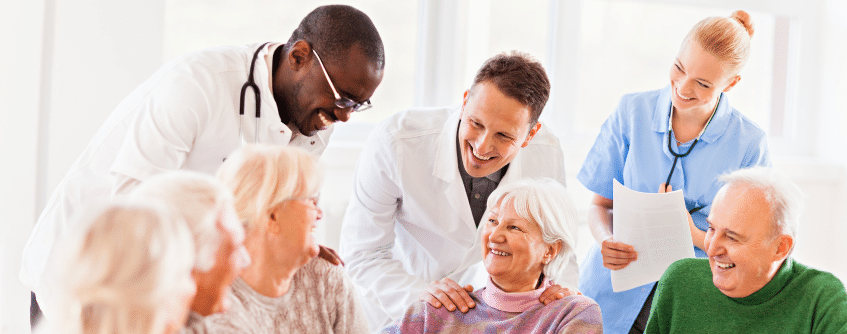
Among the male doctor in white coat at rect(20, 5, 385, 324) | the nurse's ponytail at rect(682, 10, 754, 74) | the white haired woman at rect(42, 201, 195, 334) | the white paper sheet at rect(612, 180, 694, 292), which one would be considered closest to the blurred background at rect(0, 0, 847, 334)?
the male doctor in white coat at rect(20, 5, 385, 324)

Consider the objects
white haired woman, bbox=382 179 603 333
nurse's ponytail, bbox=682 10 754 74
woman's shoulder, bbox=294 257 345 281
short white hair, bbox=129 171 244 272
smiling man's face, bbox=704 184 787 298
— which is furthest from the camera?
nurse's ponytail, bbox=682 10 754 74

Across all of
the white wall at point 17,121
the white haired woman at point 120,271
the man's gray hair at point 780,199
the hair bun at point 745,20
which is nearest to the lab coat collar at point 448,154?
the man's gray hair at point 780,199

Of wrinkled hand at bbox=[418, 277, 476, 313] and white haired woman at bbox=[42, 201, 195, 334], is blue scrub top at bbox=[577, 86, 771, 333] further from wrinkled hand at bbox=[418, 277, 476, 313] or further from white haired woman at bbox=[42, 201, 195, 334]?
white haired woman at bbox=[42, 201, 195, 334]

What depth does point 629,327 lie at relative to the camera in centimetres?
228

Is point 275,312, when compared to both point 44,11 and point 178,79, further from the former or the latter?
point 44,11

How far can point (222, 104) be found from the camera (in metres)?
1.79

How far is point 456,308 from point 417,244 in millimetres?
420

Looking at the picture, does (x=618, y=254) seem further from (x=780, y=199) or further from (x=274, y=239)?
(x=274, y=239)

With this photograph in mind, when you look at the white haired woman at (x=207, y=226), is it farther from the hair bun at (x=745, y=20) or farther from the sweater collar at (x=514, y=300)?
the hair bun at (x=745, y=20)

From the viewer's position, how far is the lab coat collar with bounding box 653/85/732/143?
2244 millimetres

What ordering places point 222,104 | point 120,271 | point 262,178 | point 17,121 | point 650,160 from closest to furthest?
point 120,271 → point 262,178 → point 222,104 → point 650,160 → point 17,121

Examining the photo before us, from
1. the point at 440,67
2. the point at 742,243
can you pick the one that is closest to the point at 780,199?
the point at 742,243

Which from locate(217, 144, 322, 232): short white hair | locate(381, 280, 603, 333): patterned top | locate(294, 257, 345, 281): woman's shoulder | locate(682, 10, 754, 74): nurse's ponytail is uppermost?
locate(682, 10, 754, 74): nurse's ponytail

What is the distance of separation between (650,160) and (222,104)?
1.41 metres
